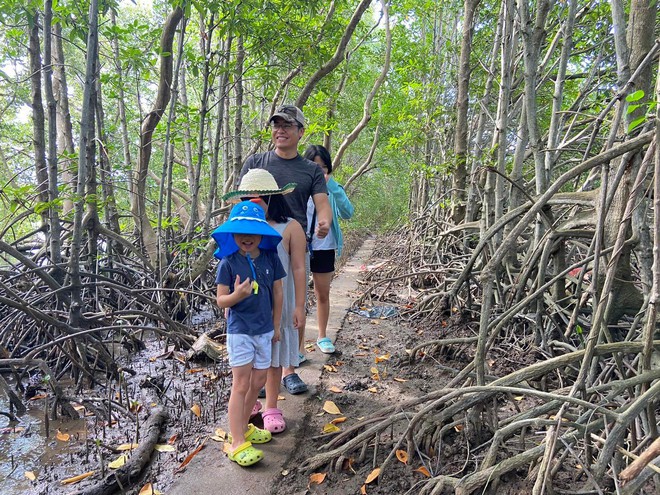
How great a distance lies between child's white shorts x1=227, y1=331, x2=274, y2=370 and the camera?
6.37ft

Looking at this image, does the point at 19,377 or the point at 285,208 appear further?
the point at 19,377

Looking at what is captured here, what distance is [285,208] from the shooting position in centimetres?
239

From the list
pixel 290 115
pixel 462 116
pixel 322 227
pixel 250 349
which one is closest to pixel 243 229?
pixel 250 349

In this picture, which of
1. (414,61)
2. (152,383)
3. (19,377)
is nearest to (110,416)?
(152,383)

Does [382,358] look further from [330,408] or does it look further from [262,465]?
[262,465]

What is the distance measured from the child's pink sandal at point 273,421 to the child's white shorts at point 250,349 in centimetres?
39

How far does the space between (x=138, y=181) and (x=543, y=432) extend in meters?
4.53

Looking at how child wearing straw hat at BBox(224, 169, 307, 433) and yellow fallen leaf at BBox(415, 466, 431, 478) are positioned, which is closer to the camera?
yellow fallen leaf at BBox(415, 466, 431, 478)

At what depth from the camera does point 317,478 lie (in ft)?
6.15

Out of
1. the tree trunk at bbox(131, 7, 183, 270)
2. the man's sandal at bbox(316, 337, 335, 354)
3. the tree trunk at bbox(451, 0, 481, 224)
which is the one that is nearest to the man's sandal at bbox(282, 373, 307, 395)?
the man's sandal at bbox(316, 337, 335, 354)

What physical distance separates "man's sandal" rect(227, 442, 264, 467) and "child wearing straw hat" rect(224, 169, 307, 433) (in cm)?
25

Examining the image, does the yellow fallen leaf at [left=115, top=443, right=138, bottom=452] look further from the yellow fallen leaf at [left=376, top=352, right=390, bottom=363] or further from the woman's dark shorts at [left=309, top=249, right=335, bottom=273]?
the yellow fallen leaf at [left=376, top=352, right=390, bottom=363]

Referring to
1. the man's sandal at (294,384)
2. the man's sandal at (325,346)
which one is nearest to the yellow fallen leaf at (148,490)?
the man's sandal at (294,384)

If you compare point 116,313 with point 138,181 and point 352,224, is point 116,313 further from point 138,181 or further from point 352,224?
point 352,224
